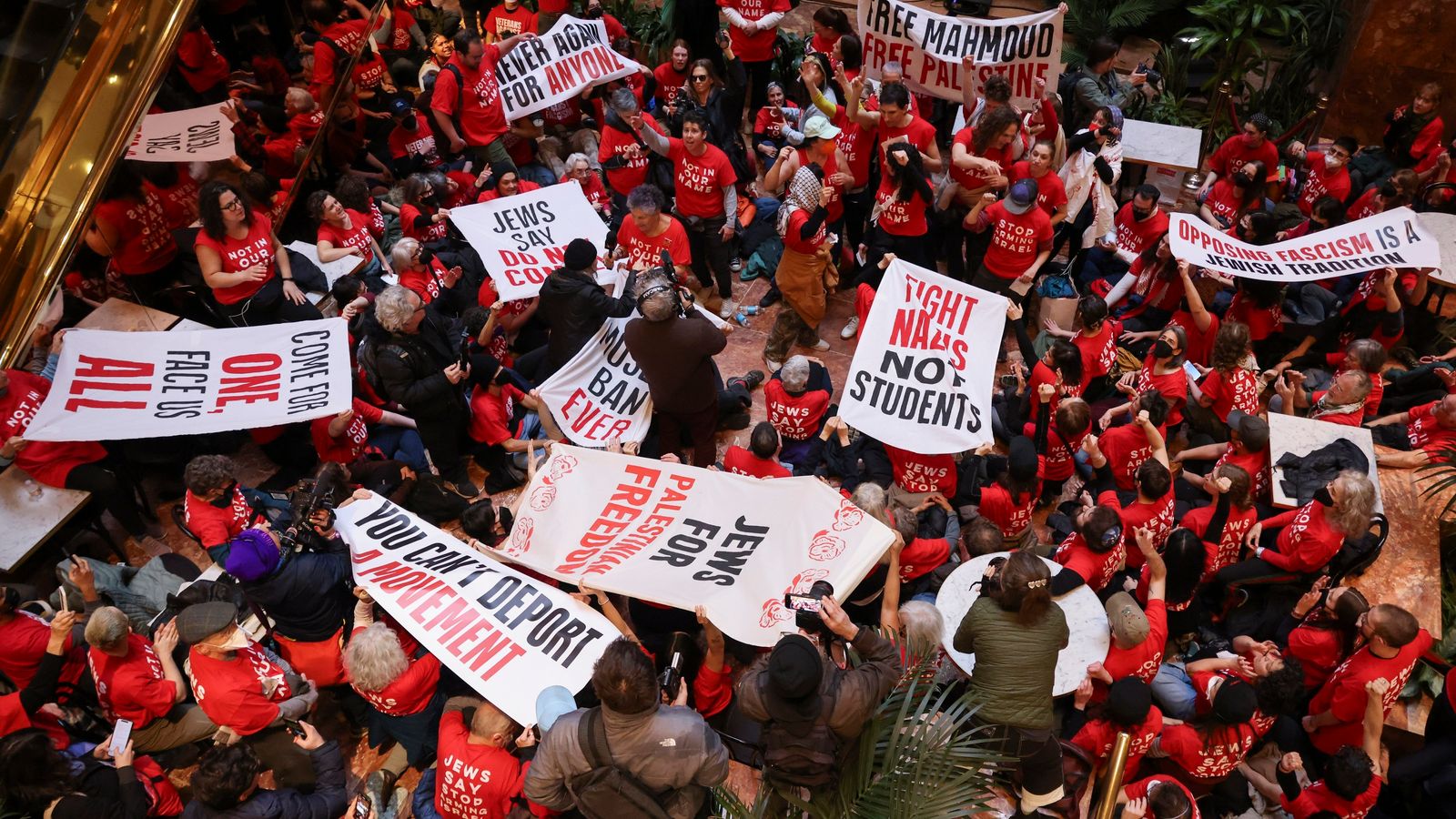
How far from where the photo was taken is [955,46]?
9.40 meters

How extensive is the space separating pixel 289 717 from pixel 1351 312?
27.3ft

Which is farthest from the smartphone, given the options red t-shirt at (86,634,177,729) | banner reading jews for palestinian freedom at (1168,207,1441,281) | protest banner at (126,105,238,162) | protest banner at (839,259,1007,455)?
banner reading jews for palestinian freedom at (1168,207,1441,281)

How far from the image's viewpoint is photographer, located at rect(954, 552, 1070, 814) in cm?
495

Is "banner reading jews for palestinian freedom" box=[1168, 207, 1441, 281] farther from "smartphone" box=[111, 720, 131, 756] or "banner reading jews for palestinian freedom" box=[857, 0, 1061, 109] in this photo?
"smartphone" box=[111, 720, 131, 756]

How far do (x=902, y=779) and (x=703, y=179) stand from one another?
226 inches

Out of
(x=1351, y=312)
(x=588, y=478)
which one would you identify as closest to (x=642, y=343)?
(x=588, y=478)

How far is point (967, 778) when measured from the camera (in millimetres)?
4250

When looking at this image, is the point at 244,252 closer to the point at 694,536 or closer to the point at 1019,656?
the point at 694,536

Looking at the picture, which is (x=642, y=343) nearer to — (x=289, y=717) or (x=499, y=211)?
(x=499, y=211)

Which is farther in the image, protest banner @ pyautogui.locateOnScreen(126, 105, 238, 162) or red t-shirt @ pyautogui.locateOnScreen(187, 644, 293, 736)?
protest banner @ pyautogui.locateOnScreen(126, 105, 238, 162)

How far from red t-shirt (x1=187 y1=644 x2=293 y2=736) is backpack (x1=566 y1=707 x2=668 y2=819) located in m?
1.95

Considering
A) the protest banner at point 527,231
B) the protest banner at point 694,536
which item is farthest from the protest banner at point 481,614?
the protest banner at point 527,231

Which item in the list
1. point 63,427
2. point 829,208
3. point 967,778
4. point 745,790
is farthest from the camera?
point 829,208

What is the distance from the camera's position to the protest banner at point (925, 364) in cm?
655
